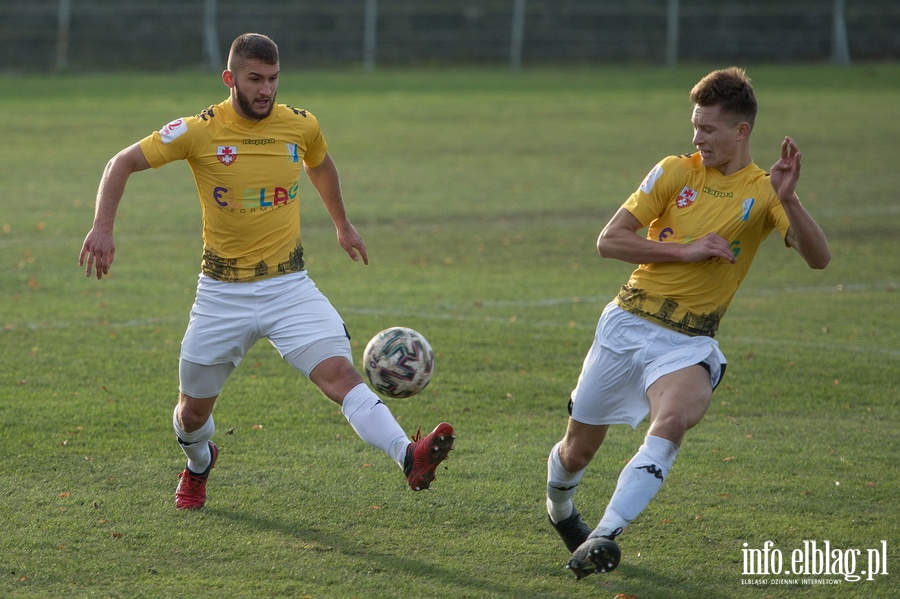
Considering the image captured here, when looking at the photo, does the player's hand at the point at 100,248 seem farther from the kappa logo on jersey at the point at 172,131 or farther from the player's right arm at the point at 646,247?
the player's right arm at the point at 646,247

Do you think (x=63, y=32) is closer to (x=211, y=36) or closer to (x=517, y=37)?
(x=211, y=36)

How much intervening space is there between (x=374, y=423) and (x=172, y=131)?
6.07 feet

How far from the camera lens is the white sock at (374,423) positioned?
230 inches

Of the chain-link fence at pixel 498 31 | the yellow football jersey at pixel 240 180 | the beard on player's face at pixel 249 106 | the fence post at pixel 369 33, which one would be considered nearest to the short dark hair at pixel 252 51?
the beard on player's face at pixel 249 106

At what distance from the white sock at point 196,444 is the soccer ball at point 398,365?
95 centimetres

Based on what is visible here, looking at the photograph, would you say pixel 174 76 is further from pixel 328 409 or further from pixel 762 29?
pixel 328 409

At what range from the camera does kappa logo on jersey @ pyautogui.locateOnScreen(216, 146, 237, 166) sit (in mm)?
6285

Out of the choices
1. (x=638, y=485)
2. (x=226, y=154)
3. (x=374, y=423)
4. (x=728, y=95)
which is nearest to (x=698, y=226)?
(x=728, y=95)

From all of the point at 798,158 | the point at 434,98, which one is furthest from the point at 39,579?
the point at 434,98

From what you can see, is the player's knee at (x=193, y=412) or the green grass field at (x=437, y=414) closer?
the green grass field at (x=437, y=414)

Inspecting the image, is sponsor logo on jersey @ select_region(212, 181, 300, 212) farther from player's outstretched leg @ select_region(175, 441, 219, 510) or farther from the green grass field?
the green grass field

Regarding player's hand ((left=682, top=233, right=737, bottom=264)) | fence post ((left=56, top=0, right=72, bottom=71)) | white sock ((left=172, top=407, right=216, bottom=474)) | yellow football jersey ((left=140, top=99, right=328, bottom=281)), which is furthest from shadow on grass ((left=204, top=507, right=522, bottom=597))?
fence post ((left=56, top=0, right=72, bottom=71))

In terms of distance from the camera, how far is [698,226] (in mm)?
5672

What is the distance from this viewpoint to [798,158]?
531 centimetres
